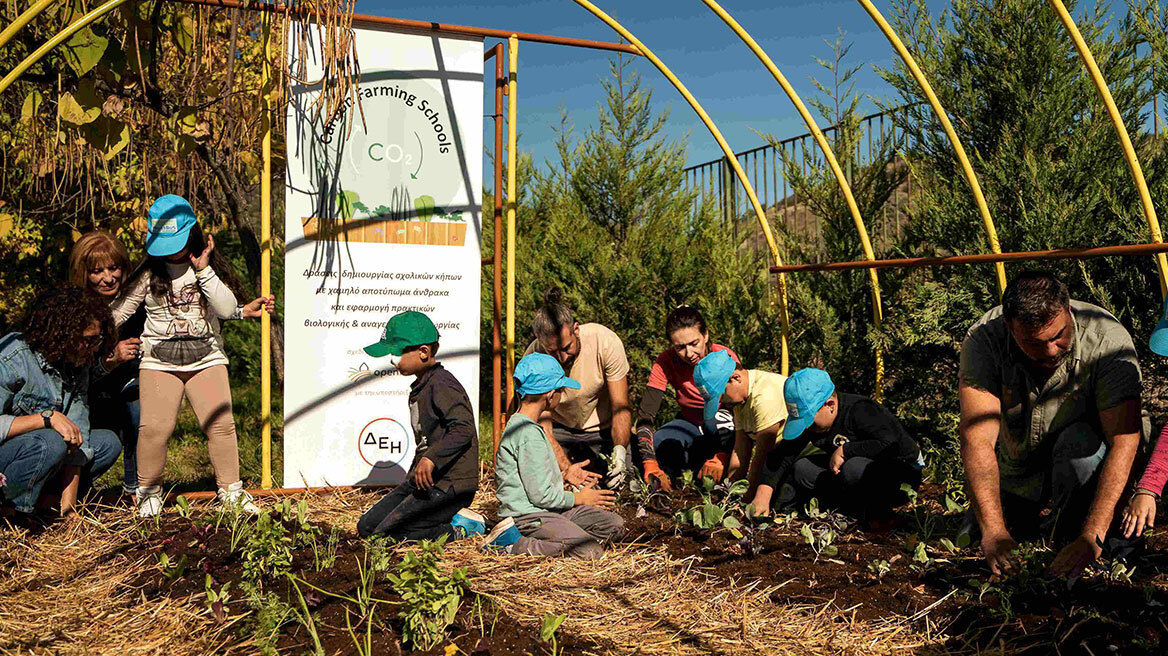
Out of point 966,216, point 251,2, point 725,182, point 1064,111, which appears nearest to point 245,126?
point 251,2

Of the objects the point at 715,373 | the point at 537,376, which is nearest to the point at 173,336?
the point at 537,376

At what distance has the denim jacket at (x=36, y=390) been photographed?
4.44 meters

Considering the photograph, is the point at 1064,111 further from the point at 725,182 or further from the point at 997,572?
the point at 725,182

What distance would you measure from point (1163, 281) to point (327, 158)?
173 inches

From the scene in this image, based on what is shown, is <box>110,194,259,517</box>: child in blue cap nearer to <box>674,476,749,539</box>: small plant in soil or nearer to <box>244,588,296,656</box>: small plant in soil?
Result: <box>244,588,296,656</box>: small plant in soil

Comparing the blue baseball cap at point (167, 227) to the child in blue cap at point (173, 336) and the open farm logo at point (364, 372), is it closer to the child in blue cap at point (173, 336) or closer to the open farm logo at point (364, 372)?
the child in blue cap at point (173, 336)

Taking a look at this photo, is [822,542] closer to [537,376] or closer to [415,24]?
[537,376]

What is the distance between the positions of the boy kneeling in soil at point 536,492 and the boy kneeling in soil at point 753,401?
0.74m

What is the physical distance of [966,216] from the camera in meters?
5.52

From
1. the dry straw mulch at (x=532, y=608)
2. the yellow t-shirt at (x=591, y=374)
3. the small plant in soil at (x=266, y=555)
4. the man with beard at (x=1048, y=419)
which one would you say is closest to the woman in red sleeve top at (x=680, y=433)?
the yellow t-shirt at (x=591, y=374)

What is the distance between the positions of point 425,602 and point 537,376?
1548mm

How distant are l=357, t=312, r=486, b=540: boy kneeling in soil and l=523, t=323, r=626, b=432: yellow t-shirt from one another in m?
1.02

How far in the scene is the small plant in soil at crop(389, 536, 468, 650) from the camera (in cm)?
280

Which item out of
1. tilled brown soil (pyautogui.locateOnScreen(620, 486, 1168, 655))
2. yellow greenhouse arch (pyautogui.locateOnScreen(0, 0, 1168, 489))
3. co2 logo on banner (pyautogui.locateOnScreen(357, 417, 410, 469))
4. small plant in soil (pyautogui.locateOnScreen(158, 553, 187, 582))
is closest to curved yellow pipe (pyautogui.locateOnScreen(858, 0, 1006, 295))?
yellow greenhouse arch (pyautogui.locateOnScreen(0, 0, 1168, 489))
